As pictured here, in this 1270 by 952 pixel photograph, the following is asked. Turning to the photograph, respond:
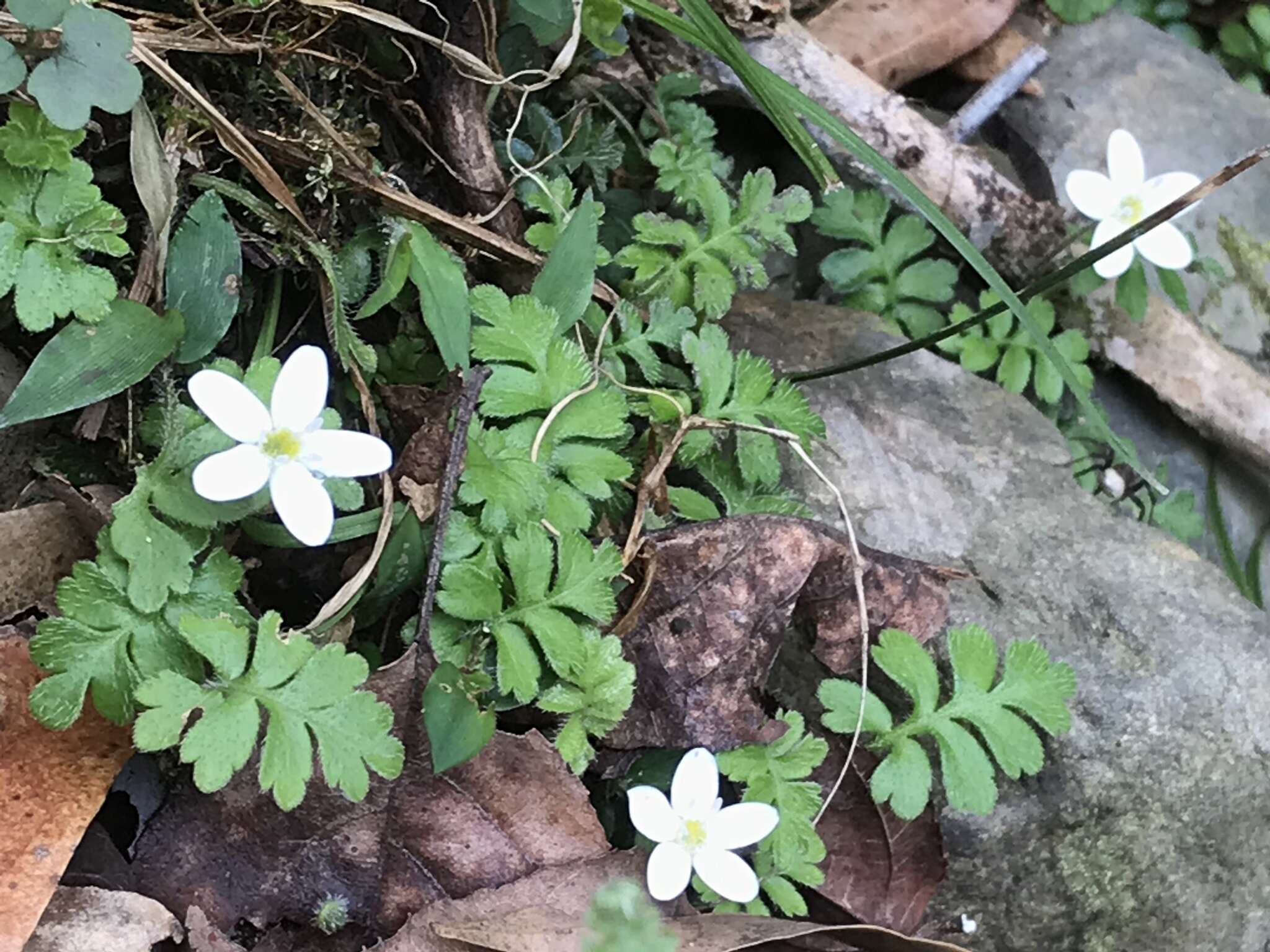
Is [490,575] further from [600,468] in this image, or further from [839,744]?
[839,744]

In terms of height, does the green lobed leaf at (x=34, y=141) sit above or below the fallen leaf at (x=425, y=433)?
above

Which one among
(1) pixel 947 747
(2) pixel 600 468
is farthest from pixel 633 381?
(1) pixel 947 747

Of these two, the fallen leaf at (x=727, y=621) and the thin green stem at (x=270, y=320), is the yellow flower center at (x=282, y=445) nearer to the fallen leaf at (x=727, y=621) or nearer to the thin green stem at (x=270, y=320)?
the thin green stem at (x=270, y=320)

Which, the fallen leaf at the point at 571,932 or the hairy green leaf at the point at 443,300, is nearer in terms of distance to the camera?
the fallen leaf at the point at 571,932

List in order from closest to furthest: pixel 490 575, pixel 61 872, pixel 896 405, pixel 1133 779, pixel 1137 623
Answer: pixel 61 872, pixel 490 575, pixel 1133 779, pixel 1137 623, pixel 896 405

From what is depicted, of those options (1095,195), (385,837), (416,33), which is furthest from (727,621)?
(1095,195)

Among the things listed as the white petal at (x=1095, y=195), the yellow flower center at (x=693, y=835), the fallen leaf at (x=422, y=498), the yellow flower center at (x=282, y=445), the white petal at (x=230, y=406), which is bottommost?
the yellow flower center at (x=693, y=835)

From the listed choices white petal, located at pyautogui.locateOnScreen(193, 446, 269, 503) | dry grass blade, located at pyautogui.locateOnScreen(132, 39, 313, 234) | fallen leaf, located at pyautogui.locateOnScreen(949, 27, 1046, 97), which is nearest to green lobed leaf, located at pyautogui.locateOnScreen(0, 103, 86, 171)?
dry grass blade, located at pyautogui.locateOnScreen(132, 39, 313, 234)

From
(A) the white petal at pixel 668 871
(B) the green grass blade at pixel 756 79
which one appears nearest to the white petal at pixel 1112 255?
(B) the green grass blade at pixel 756 79
